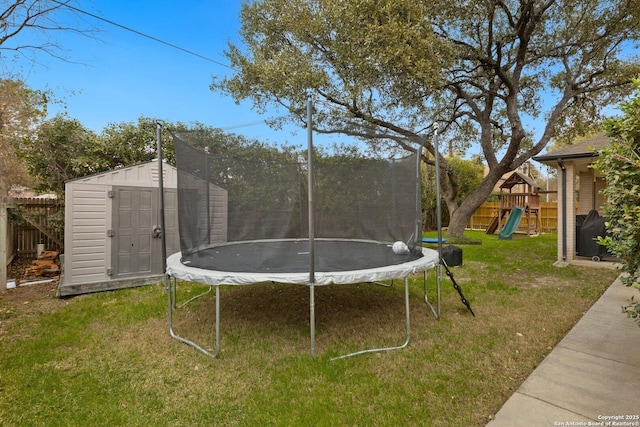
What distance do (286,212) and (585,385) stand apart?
2213mm

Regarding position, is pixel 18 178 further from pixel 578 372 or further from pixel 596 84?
pixel 596 84

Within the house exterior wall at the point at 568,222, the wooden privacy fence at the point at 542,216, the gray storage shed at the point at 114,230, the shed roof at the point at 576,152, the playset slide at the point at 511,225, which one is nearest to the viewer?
the gray storage shed at the point at 114,230

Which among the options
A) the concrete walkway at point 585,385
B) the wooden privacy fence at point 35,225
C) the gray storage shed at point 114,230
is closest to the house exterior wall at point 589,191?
the concrete walkway at point 585,385

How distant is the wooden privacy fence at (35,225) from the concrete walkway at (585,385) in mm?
7487

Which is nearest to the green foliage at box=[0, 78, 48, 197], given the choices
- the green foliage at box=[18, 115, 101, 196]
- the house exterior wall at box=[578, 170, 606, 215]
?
Result: the green foliage at box=[18, 115, 101, 196]

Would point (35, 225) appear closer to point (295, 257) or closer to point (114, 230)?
point (114, 230)

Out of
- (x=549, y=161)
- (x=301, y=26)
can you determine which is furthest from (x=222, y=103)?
(x=549, y=161)

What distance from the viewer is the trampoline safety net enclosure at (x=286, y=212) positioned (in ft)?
8.71

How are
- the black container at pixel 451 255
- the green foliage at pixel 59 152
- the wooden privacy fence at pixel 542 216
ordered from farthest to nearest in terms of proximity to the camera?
the wooden privacy fence at pixel 542 216 < the green foliage at pixel 59 152 < the black container at pixel 451 255

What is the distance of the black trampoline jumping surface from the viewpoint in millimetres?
2602

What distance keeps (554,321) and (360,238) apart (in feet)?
6.42

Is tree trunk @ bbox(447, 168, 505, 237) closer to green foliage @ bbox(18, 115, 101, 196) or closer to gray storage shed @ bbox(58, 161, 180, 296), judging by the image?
gray storage shed @ bbox(58, 161, 180, 296)

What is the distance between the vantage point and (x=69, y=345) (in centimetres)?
263

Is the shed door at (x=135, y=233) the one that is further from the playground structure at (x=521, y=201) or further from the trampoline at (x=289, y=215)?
the playground structure at (x=521, y=201)
